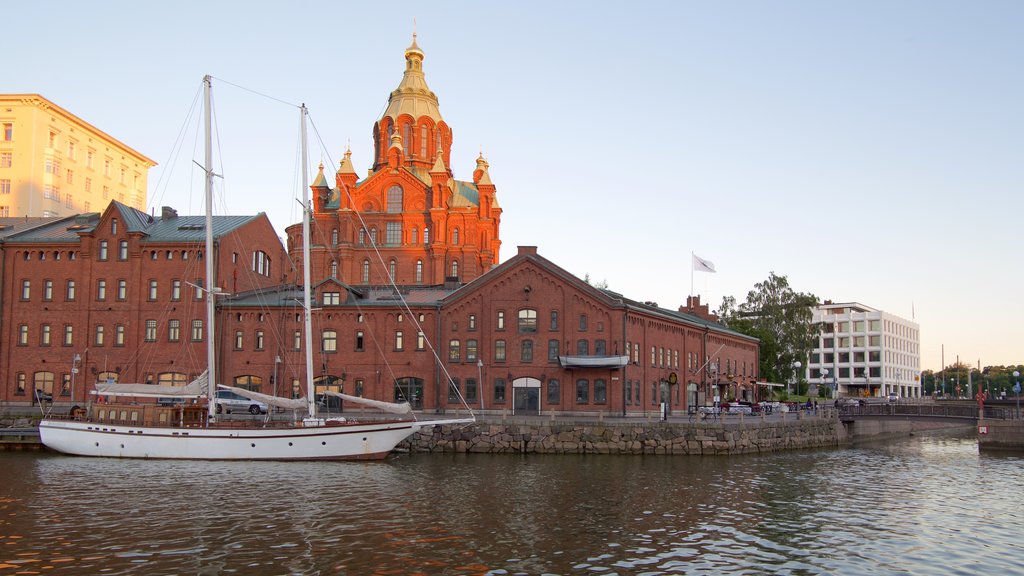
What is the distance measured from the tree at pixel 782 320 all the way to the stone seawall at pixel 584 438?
5572 cm

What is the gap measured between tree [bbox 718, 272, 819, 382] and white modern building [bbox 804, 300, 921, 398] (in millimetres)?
54223

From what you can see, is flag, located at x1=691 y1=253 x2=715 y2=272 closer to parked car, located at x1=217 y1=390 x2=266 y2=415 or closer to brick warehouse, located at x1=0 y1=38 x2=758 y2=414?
brick warehouse, located at x1=0 y1=38 x2=758 y2=414

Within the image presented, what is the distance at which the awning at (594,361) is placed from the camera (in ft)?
207

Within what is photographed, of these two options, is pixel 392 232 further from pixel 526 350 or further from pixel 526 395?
pixel 526 395

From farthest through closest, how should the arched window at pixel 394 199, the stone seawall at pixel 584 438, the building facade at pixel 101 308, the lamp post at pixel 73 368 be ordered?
the arched window at pixel 394 199 < the building facade at pixel 101 308 < the lamp post at pixel 73 368 < the stone seawall at pixel 584 438

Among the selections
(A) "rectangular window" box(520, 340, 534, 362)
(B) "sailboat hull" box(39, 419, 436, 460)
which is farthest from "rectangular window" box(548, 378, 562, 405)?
(B) "sailboat hull" box(39, 419, 436, 460)

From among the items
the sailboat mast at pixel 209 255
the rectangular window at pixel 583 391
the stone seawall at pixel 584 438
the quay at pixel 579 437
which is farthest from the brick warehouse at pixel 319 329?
the sailboat mast at pixel 209 255

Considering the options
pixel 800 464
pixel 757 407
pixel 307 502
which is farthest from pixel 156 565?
pixel 757 407

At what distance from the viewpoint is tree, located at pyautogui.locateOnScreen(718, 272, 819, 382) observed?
111875mm

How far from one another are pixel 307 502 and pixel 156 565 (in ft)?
34.9

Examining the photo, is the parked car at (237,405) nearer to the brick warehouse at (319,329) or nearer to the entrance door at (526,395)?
the brick warehouse at (319,329)

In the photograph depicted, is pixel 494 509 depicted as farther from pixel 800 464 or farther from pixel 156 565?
pixel 800 464

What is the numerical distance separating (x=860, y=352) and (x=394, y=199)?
113277 millimetres

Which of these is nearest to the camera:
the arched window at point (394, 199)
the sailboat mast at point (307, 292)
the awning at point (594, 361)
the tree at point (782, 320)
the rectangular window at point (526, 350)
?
the sailboat mast at point (307, 292)
